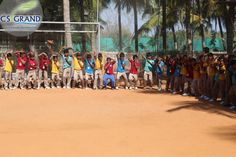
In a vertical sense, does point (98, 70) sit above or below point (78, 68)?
below

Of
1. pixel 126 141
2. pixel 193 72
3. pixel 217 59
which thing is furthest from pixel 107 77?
pixel 126 141

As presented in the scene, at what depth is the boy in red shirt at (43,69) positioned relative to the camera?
62.7 feet

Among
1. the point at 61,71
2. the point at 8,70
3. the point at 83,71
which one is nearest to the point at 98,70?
the point at 83,71

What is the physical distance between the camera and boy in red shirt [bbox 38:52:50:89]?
62.7ft

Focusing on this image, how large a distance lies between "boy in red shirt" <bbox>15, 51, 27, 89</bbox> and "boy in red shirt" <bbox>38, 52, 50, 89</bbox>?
0.69 metres

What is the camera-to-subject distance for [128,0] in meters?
43.6

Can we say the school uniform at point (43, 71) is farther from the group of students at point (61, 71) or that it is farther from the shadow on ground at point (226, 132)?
the shadow on ground at point (226, 132)

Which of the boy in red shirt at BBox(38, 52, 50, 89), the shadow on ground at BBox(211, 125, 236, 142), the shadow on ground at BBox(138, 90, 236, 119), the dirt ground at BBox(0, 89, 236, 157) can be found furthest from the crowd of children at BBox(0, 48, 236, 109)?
the shadow on ground at BBox(211, 125, 236, 142)

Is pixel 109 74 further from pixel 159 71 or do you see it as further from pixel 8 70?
pixel 8 70

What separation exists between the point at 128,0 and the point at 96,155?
37.2 meters

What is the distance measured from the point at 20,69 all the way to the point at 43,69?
0.96m

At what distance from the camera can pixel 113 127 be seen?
33.2ft

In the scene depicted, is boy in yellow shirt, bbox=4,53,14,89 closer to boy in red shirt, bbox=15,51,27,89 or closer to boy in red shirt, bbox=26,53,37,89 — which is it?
boy in red shirt, bbox=15,51,27,89

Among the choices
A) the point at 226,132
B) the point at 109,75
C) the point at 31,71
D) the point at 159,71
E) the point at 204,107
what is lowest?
the point at 226,132
